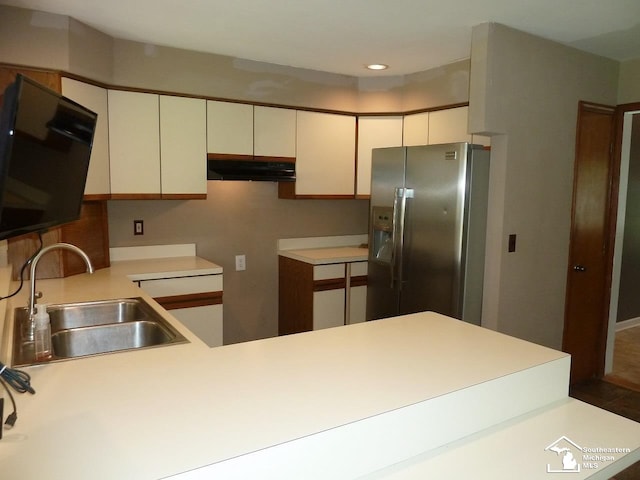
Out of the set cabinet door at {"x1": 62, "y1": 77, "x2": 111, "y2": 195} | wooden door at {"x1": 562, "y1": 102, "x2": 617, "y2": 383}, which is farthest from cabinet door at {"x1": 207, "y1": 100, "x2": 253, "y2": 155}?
wooden door at {"x1": 562, "y1": 102, "x2": 617, "y2": 383}

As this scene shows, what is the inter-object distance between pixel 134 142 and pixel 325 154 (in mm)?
1468

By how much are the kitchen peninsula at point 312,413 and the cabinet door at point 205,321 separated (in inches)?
54.6

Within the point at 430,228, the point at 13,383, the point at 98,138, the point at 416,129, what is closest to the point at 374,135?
the point at 416,129

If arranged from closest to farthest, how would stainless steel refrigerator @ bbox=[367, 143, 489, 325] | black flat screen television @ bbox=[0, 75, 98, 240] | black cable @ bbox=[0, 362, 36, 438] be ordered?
black flat screen television @ bbox=[0, 75, 98, 240], black cable @ bbox=[0, 362, 36, 438], stainless steel refrigerator @ bbox=[367, 143, 489, 325]

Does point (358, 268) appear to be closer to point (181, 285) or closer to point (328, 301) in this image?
point (328, 301)

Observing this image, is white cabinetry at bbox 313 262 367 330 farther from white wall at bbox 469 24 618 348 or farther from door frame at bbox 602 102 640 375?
door frame at bbox 602 102 640 375

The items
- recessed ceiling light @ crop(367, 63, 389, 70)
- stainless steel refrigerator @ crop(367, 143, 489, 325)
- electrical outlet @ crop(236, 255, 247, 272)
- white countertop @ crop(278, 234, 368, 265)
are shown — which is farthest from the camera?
electrical outlet @ crop(236, 255, 247, 272)

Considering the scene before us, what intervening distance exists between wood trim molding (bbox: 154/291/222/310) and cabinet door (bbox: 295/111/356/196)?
109cm

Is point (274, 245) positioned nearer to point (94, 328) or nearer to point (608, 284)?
point (94, 328)

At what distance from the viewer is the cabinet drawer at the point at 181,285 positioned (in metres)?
3.10

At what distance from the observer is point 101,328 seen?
84.3 inches

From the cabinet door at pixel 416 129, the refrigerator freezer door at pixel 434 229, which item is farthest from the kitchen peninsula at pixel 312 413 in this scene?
the cabinet door at pixel 416 129

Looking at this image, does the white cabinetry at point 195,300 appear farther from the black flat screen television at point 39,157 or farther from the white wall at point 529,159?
the white wall at point 529,159

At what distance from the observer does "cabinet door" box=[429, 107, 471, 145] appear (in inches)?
140
